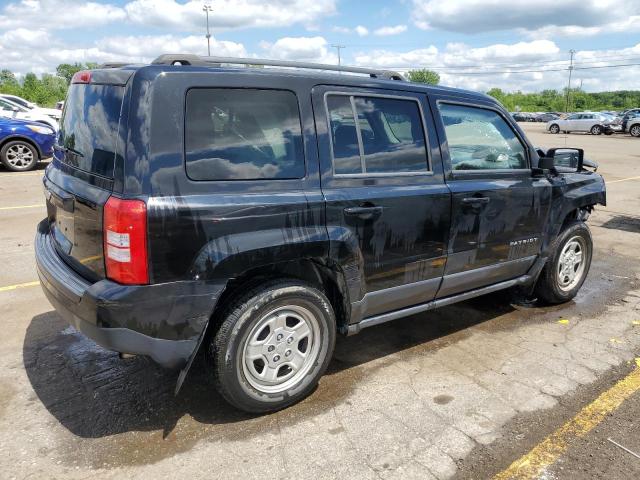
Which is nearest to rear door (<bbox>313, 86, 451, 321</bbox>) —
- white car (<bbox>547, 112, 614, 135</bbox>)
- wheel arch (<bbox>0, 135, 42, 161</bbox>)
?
wheel arch (<bbox>0, 135, 42, 161</bbox>)

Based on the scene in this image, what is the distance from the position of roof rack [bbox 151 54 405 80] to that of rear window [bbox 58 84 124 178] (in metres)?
0.33

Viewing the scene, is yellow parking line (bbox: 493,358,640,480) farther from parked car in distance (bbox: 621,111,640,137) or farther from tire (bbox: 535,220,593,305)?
parked car in distance (bbox: 621,111,640,137)

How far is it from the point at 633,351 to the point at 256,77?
3.36 metres

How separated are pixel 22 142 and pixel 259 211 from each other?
39.2 feet

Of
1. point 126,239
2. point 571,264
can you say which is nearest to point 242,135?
point 126,239

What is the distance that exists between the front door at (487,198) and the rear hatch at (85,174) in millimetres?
2123

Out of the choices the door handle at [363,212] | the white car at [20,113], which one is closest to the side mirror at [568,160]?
the door handle at [363,212]

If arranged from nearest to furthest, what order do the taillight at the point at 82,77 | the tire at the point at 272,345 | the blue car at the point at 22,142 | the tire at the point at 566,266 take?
the tire at the point at 272,345
the taillight at the point at 82,77
the tire at the point at 566,266
the blue car at the point at 22,142

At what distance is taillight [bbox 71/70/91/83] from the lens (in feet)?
9.89

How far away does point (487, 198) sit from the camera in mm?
3773

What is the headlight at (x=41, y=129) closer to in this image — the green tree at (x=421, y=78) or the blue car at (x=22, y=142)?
the blue car at (x=22, y=142)

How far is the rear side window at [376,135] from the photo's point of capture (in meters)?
3.12

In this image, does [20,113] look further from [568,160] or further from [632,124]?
[632,124]

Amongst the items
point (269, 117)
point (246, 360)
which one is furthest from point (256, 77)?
point (246, 360)
